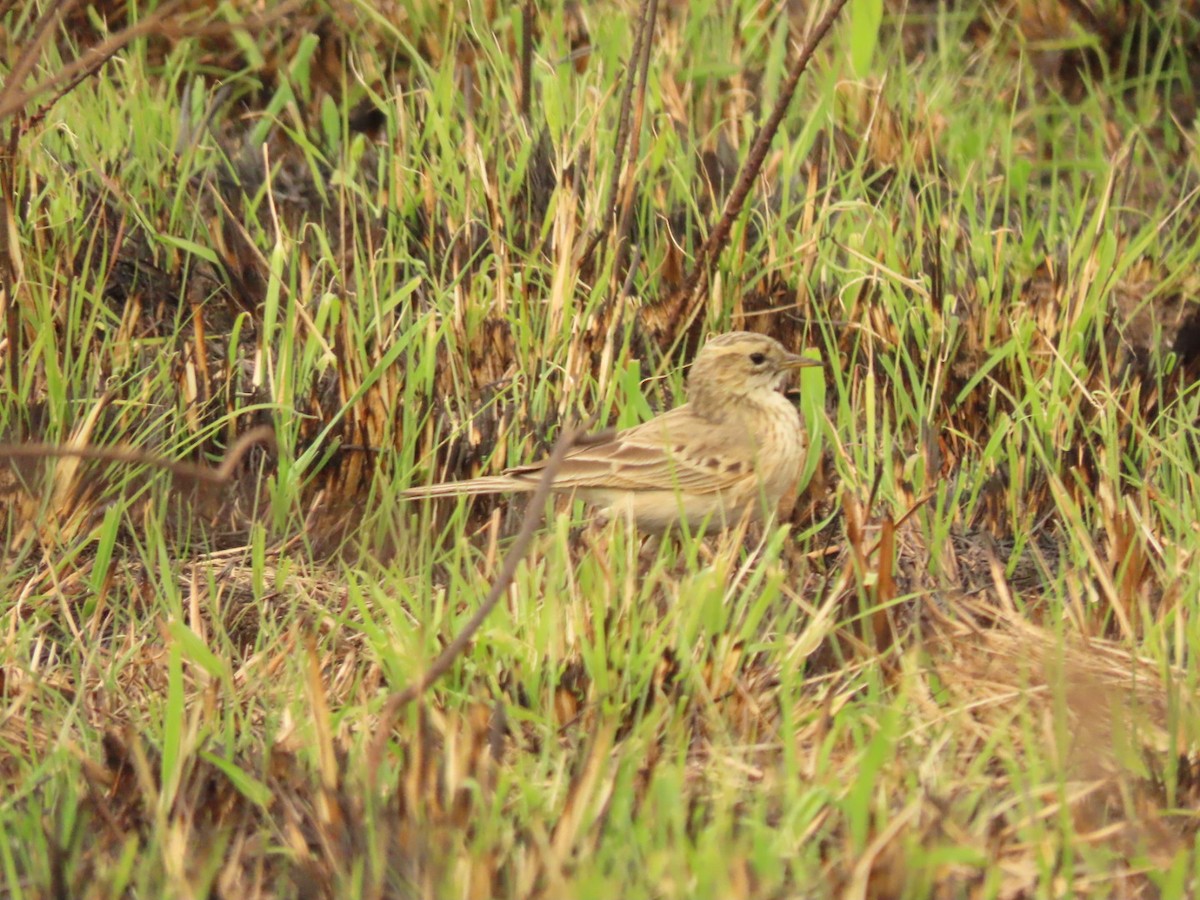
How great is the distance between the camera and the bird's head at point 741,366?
14.5ft

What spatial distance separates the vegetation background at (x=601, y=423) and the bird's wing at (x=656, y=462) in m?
0.11

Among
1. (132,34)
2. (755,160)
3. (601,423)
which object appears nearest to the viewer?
(132,34)

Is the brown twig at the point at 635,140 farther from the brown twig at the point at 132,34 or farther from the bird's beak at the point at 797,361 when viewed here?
the brown twig at the point at 132,34

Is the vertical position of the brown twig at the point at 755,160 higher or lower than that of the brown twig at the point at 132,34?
lower

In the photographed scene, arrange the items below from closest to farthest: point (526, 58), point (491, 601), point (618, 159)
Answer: point (491, 601), point (618, 159), point (526, 58)

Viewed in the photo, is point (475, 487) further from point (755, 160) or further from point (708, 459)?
point (755, 160)

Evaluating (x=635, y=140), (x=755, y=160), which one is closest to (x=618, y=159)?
(x=635, y=140)

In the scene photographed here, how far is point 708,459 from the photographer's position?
4.26 meters

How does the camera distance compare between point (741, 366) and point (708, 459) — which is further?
point (741, 366)

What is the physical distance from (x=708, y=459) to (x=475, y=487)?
571 millimetres

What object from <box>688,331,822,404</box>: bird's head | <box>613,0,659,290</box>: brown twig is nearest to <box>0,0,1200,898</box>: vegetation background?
<box>613,0,659,290</box>: brown twig

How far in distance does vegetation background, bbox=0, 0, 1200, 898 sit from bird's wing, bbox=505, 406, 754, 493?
107 mm

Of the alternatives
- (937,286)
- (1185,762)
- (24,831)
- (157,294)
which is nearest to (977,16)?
(937,286)

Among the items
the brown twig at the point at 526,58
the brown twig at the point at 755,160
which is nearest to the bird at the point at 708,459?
the brown twig at the point at 755,160
